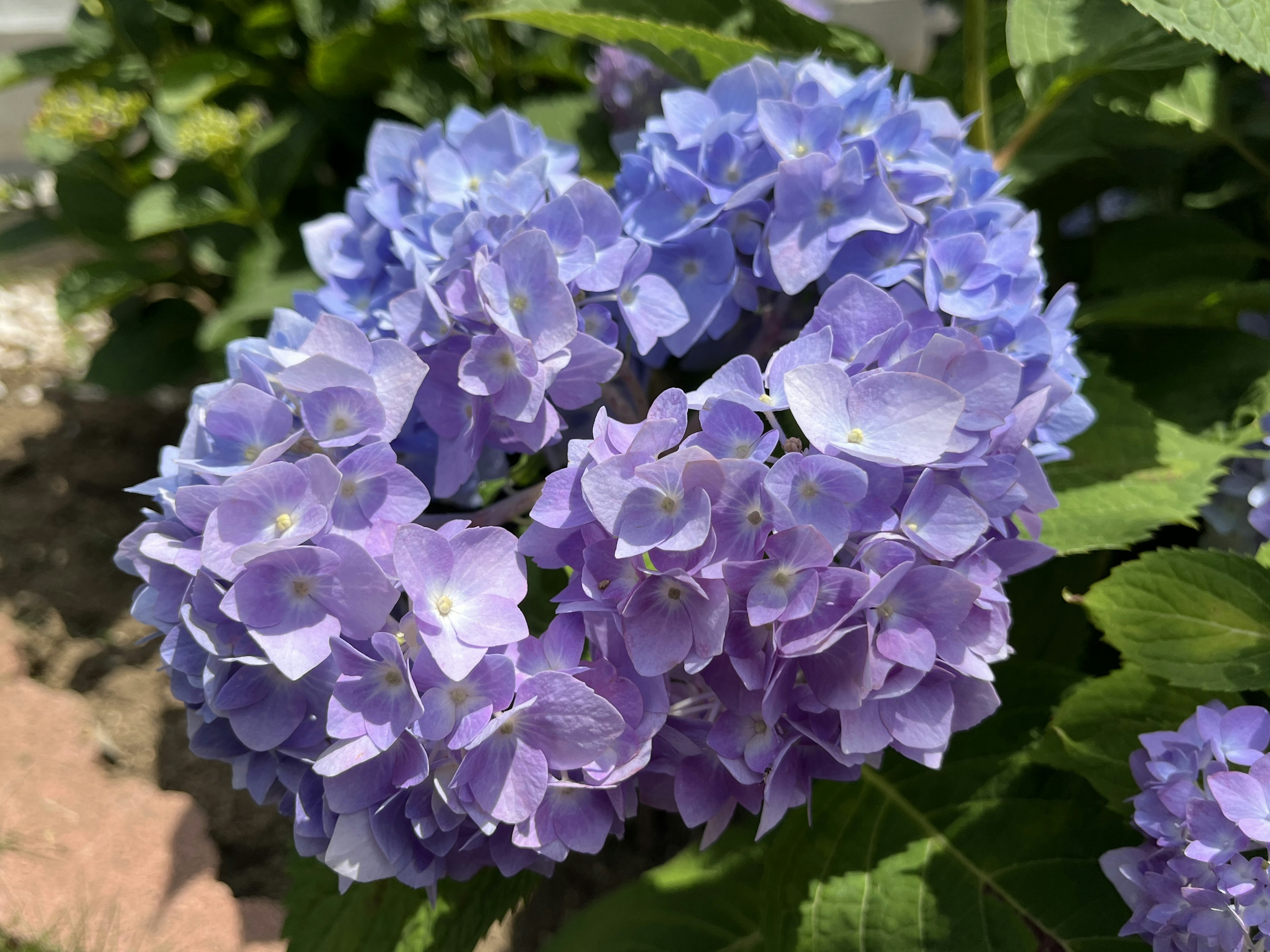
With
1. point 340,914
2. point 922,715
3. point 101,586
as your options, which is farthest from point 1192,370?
point 101,586

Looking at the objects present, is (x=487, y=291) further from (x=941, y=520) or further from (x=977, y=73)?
(x=977, y=73)

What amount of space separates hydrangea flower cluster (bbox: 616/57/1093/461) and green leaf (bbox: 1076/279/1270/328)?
315mm

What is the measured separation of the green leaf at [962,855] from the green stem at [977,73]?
0.58m

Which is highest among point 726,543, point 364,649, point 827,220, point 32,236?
point 827,220

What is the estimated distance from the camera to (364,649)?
0.55 meters

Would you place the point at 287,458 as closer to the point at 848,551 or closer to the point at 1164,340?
the point at 848,551

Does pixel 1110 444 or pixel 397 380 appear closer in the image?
pixel 397 380

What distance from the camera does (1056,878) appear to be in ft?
2.56

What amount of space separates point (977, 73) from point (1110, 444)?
43 centimetres

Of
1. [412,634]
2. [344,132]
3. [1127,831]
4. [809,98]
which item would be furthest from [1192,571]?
[344,132]

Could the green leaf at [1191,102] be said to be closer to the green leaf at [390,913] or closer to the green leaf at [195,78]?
the green leaf at [390,913]

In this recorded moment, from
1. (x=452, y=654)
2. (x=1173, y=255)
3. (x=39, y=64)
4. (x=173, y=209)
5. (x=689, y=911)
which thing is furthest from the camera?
(x=39, y=64)

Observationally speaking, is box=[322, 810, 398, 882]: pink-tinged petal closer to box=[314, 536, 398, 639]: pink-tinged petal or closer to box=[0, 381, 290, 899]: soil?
box=[314, 536, 398, 639]: pink-tinged petal

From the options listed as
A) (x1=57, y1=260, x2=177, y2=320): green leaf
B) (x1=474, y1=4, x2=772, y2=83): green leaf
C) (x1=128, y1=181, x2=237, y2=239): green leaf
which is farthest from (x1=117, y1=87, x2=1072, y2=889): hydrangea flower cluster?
(x1=57, y1=260, x2=177, y2=320): green leaf
